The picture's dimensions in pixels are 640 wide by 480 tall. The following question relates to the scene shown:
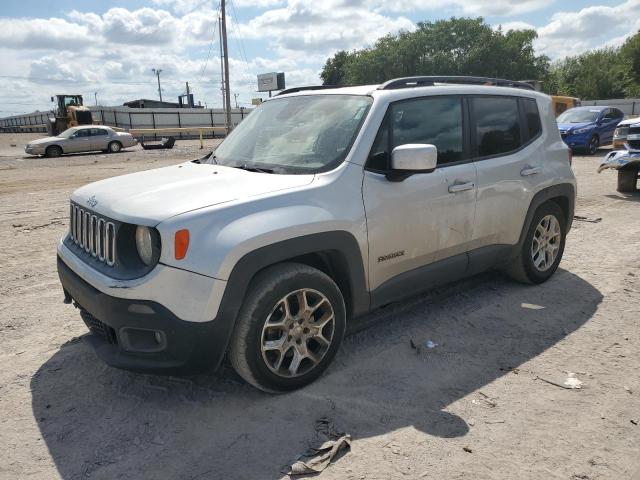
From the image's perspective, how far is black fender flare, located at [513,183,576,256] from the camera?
4.70 m

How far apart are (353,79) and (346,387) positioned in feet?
221

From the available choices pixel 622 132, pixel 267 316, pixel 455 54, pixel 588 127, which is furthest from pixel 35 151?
pixel 455 54

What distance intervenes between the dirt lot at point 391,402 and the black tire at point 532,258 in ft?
0.53

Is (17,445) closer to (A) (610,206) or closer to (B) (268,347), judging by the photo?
(B) (268,347)

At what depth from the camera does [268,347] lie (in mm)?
3092

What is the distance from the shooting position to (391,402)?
3.15m

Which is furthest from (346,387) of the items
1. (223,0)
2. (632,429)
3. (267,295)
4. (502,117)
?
(223,0)

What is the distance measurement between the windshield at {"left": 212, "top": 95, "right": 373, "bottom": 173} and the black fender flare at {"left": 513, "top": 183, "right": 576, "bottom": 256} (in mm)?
1975

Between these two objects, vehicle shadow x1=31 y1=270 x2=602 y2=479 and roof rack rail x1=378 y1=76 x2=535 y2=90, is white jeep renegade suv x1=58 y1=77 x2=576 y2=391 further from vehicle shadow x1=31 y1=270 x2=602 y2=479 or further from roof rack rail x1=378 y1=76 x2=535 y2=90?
vehicle shadow x1=31 y1=270 x2=602 y2=479

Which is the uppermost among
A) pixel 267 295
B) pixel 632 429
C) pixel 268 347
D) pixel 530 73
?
pixel 530 73

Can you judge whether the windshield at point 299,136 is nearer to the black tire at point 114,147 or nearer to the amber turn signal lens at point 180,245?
the amber turn signal lens at point 180,245

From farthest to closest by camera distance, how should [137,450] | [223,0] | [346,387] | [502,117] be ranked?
[223,0] → [502,117] → [346,387] → [137,450]

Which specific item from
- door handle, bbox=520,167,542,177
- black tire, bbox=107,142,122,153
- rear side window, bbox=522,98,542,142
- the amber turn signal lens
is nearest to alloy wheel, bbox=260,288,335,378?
the amber turn signal lens

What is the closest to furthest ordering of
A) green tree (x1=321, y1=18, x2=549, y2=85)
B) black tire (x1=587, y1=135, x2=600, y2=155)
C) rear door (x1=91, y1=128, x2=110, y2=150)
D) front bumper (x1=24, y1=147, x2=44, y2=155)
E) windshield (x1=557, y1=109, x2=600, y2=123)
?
black tire (x1=587, y1=135, x2=600, y2=155)
windshield (x1=557, y1=109, x2=600, y2=123)
front bumper (x1=24, y1=147, x2=44, y2=155)
rear door (x1=91, y1=128, x2=110, y2=150)
green tree (x1=321, y1=18, x2=549, y2=85)
